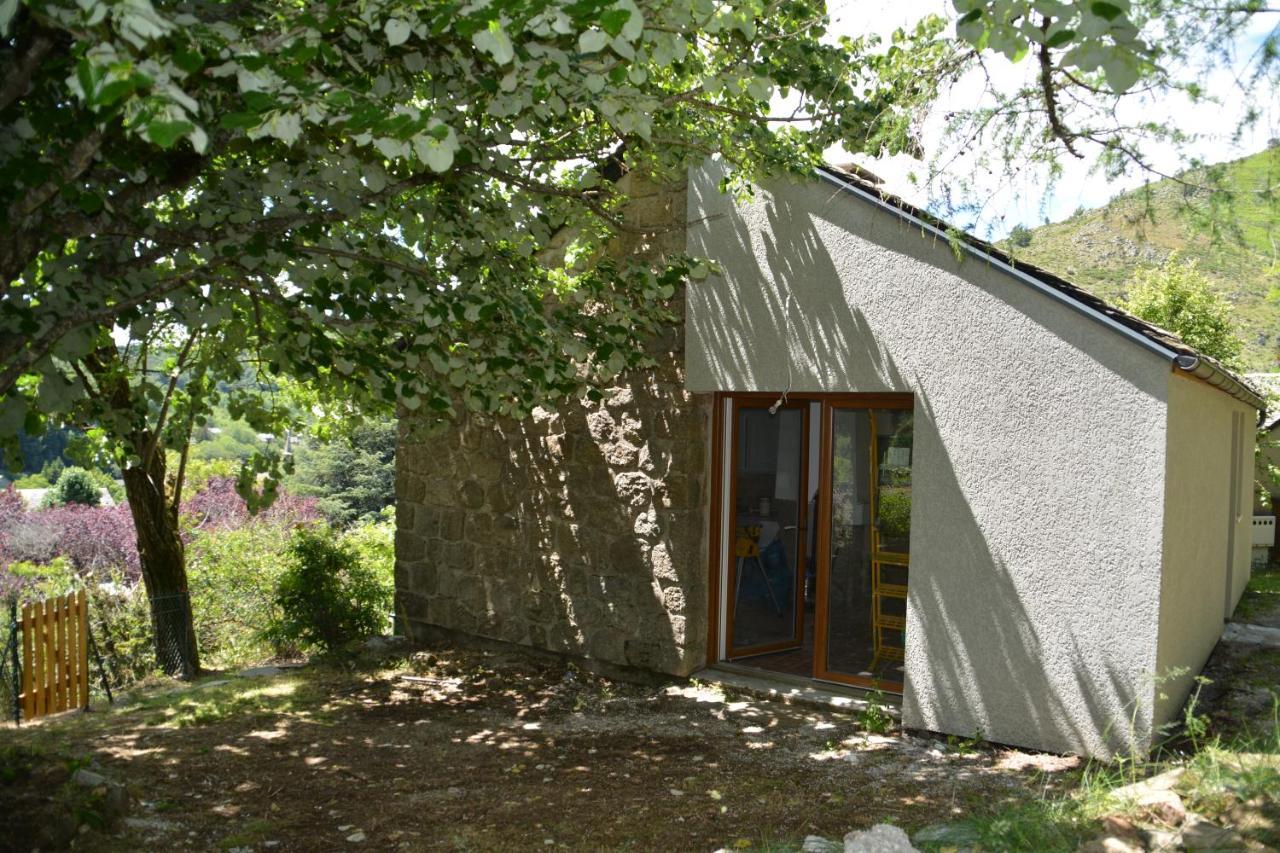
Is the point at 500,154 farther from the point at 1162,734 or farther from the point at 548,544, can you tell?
the point at 1162,734

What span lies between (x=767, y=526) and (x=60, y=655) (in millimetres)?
→ 5932

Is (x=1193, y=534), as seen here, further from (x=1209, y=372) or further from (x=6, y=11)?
(x=6, y=11)

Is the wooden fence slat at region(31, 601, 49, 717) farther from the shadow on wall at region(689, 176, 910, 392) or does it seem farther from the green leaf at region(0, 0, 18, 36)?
the green leaf at region(0, 0, 18, 36)

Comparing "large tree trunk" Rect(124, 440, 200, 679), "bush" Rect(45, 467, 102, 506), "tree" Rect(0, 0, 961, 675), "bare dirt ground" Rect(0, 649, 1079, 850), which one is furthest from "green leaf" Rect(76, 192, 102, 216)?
"bush" Rect(45, 467, 102, 506)

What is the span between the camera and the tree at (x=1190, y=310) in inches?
679

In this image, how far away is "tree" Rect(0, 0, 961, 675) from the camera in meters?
2.95

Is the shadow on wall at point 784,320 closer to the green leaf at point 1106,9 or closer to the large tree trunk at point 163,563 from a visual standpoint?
the green leaf at point 1106,9

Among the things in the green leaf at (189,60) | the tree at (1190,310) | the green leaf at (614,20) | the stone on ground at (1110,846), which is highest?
the tree at (1190,310)

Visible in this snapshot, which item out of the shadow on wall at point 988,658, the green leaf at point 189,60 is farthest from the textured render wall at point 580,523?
the green leaf at point 189,60

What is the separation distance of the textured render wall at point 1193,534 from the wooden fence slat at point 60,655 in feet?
25.6

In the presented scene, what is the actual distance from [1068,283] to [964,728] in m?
2.94

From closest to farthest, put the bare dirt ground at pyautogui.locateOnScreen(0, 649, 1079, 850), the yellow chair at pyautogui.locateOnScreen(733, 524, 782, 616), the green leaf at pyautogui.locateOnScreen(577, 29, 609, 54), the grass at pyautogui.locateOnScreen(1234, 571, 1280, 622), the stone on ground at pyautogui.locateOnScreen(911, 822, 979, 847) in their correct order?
1. the green leaf at pyautogui.locateOnScreen(577, 29, 609, 54)
2. the stone on ground at pyautogui.locateOnScreen(911, 822, 979, 847)
3. the bare dirt ground at pyautogui.locateOnScreen(0, 649, 1079, 850)
4. the yellow chair at pyautogui.locateOnScreen(733, 524, 782, 616)
5. the grass at pyautogui.locateOnScreen(1234, 571, 1280, 622)

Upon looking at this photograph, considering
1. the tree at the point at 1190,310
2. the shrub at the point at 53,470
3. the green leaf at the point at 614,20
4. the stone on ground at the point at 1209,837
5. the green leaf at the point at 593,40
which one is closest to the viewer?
the green leaf at the point at 614,20

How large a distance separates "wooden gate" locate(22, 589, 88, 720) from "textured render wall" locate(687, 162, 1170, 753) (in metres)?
5.95
